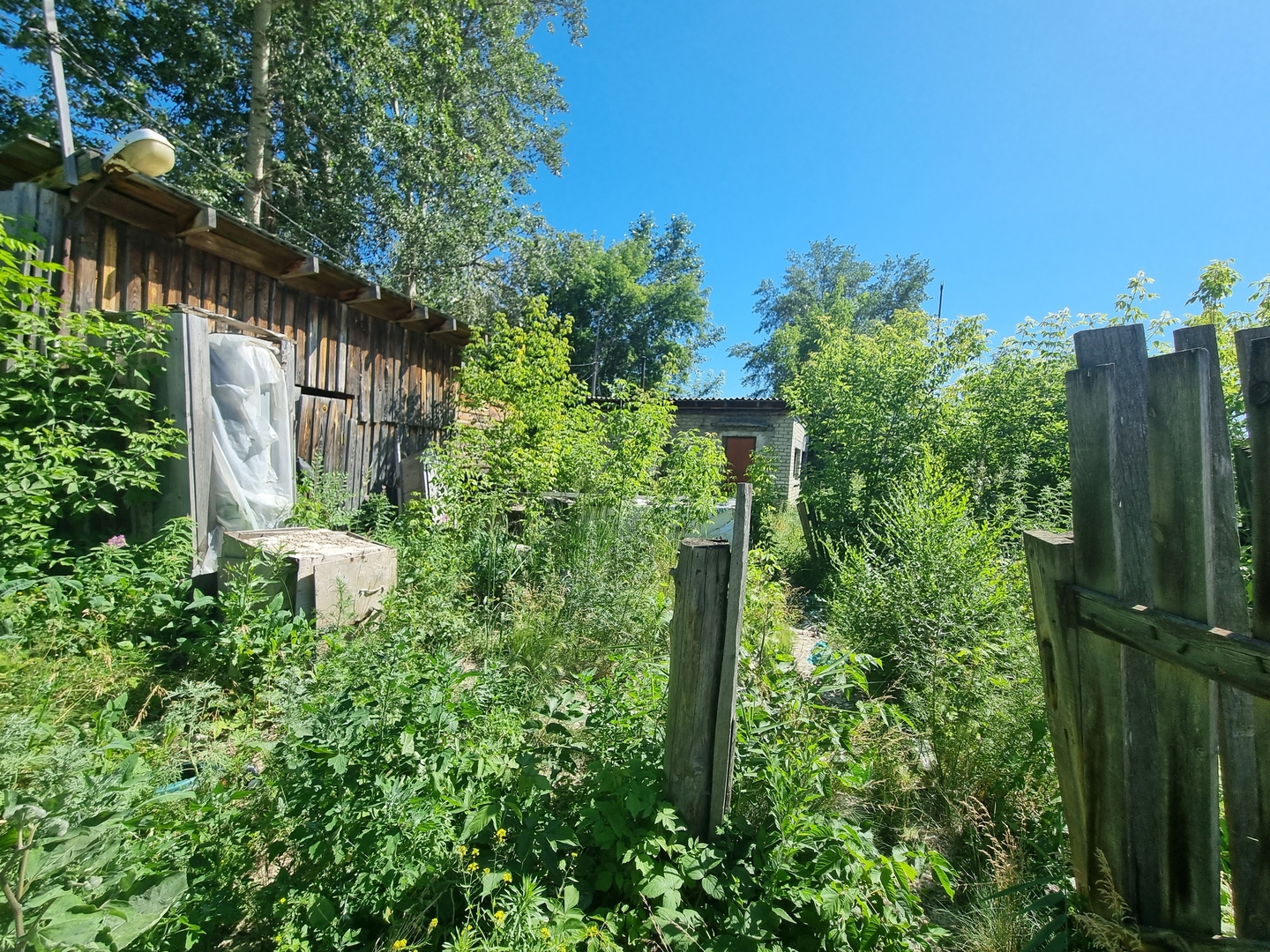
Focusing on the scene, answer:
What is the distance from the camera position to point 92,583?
3.12 m

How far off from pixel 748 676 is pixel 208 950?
1.98 meters

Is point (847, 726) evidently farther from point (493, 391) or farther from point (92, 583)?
point (493, 391)

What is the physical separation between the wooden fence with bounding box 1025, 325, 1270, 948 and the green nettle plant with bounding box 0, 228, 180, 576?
4.92 metres

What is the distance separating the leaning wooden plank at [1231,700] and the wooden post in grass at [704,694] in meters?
1.12

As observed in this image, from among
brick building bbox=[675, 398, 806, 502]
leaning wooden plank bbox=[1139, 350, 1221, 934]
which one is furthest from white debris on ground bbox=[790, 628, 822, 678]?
brick building bbox=[675, 398, 806, 502]

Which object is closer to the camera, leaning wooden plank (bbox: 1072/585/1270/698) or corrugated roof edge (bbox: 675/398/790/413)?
leaning wooden plank (bbox: 1072/585/1270/698)

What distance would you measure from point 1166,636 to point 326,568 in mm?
3917

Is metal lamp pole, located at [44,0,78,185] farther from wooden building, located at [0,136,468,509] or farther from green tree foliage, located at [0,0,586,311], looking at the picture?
green tree foliage, located at [0,0,586,311]

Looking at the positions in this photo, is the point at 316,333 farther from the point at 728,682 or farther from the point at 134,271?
the point at 728,682

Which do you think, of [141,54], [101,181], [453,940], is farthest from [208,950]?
[141,54]

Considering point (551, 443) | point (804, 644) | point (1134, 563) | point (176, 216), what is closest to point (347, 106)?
point (176, 216)

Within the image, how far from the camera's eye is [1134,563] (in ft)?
4.36

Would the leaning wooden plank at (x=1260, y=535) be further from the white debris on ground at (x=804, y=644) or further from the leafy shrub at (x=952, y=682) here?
the white debris on ground at (x=804, y=644)

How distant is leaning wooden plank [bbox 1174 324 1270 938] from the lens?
1.23 meters
